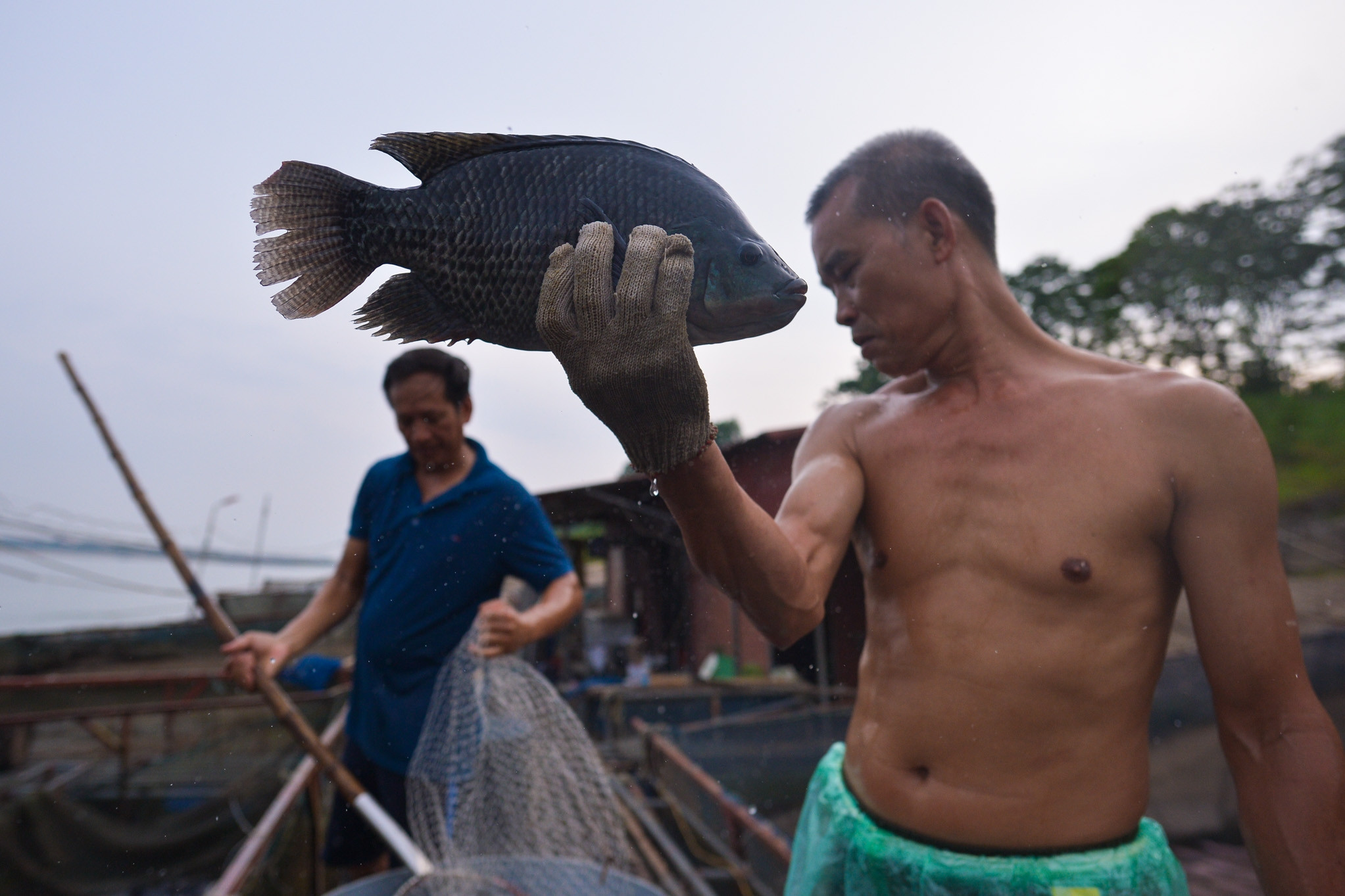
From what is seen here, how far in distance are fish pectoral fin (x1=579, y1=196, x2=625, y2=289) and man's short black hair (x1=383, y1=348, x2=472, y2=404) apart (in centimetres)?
87

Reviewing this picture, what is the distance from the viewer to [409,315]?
0.74 metres

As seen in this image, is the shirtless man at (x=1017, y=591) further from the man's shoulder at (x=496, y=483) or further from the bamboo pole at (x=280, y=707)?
the bamboo pole at (x=280, y=707)

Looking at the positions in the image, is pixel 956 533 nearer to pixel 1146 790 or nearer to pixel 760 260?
pixel 1146 790

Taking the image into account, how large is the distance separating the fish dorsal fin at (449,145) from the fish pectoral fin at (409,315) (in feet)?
0.37

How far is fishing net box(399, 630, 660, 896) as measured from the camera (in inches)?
79.7

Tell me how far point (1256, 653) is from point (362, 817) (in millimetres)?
2701

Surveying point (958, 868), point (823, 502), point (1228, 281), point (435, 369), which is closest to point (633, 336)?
point (823, 502)

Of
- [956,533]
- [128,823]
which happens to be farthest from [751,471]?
[128,823]

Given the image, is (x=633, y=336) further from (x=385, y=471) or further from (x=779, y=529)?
(x=385, y=471)

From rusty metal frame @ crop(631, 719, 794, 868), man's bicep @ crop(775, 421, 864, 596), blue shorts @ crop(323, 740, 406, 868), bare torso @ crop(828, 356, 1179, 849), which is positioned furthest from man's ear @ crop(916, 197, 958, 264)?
blue shorts @ crop(323, 740, 406, 868)

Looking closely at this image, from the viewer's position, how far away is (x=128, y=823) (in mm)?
5129

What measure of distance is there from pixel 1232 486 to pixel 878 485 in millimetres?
640

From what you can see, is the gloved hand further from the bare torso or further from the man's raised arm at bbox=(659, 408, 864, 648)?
the bare torso

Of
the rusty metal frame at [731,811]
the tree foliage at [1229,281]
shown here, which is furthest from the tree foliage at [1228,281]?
the rusty metal frame at [731,811]
